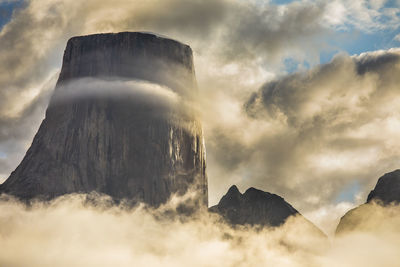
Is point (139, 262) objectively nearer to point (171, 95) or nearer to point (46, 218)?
point (46, 218)

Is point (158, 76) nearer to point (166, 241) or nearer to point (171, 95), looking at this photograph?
point (171, 95)

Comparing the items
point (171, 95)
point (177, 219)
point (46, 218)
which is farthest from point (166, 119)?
point (46, 218)

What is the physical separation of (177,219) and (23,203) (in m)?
34.5

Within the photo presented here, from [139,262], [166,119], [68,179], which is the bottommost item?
[139,262]

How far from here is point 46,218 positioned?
7333 inches

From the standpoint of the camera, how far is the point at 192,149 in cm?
19262

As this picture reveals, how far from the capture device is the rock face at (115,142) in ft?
598

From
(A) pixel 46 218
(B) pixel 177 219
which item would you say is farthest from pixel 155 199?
(A) pixel 46 218

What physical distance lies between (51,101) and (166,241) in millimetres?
41431

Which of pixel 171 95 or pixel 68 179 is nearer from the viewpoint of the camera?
pixel 68 179

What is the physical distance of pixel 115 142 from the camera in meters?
187

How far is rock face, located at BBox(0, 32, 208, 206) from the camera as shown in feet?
598

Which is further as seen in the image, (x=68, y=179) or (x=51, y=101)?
(x=51, y=101)

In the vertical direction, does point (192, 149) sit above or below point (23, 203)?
above
